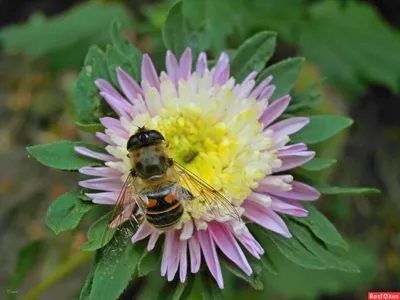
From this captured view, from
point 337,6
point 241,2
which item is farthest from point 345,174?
point 241,2

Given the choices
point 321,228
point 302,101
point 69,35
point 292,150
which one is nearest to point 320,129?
point 302,101

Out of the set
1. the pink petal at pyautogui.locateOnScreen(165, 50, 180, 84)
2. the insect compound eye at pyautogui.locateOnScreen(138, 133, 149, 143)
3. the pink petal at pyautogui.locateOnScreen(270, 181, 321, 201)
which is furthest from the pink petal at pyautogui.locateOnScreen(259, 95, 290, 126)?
the insect compound eye at pyautogui.locateOnScreen(138, 133, 149, 143)

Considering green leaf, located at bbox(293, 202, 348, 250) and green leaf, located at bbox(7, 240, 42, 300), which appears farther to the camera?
green leaf, located at bbox(7, 240, 42, 300)

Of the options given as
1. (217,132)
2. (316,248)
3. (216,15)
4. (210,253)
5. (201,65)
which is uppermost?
(216,15)

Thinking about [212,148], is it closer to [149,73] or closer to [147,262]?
[149,73]

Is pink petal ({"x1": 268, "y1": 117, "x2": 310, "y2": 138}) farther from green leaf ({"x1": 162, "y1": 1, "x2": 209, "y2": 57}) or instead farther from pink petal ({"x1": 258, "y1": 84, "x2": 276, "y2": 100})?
Result: green leaf ({"x1": 162, "y1": 1, "x2": 209, "y2": 57})

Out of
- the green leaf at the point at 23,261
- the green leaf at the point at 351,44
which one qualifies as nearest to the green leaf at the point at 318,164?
the green leaf at the point at 23,261
